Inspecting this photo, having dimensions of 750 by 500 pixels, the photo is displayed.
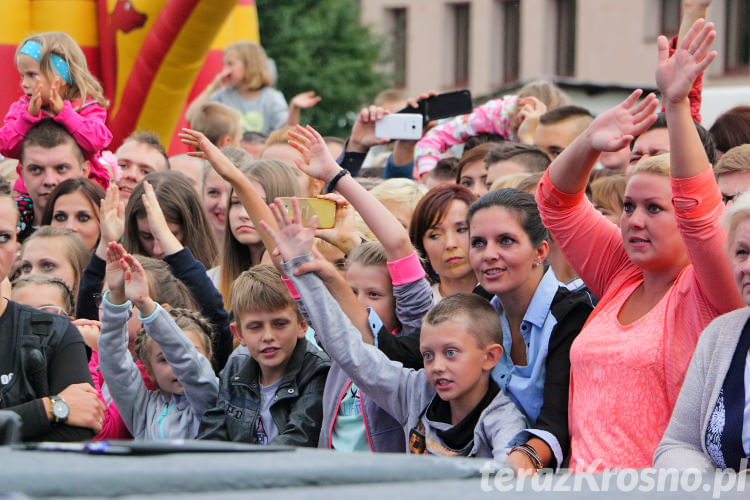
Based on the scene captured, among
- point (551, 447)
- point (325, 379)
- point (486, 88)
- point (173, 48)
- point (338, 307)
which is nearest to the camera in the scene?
point (551, 447)

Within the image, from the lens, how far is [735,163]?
12.6 ft

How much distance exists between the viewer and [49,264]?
495 cm

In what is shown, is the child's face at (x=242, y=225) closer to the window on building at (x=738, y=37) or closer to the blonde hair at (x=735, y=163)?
the blonde hair at (x=735, y=163)

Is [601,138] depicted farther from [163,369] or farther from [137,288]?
[163,369]

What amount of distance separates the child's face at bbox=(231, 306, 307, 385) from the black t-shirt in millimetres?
659

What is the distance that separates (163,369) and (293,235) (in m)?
1.01

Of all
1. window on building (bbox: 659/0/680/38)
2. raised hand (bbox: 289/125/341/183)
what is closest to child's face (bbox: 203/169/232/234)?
raised hand (bbox: 289/125/341/183)

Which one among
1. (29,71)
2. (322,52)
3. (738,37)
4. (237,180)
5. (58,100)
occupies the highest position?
(738,37)

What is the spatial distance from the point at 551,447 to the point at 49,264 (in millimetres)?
2737

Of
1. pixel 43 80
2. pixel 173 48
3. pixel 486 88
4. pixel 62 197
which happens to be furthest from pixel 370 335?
pixel 486 88

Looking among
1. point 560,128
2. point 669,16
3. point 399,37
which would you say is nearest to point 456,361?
point 560,128

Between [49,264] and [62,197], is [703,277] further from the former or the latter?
[62,197]

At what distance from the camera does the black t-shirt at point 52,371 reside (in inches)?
128

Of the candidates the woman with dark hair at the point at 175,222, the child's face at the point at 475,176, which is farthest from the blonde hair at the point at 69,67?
the child's face at the point at 475,176
